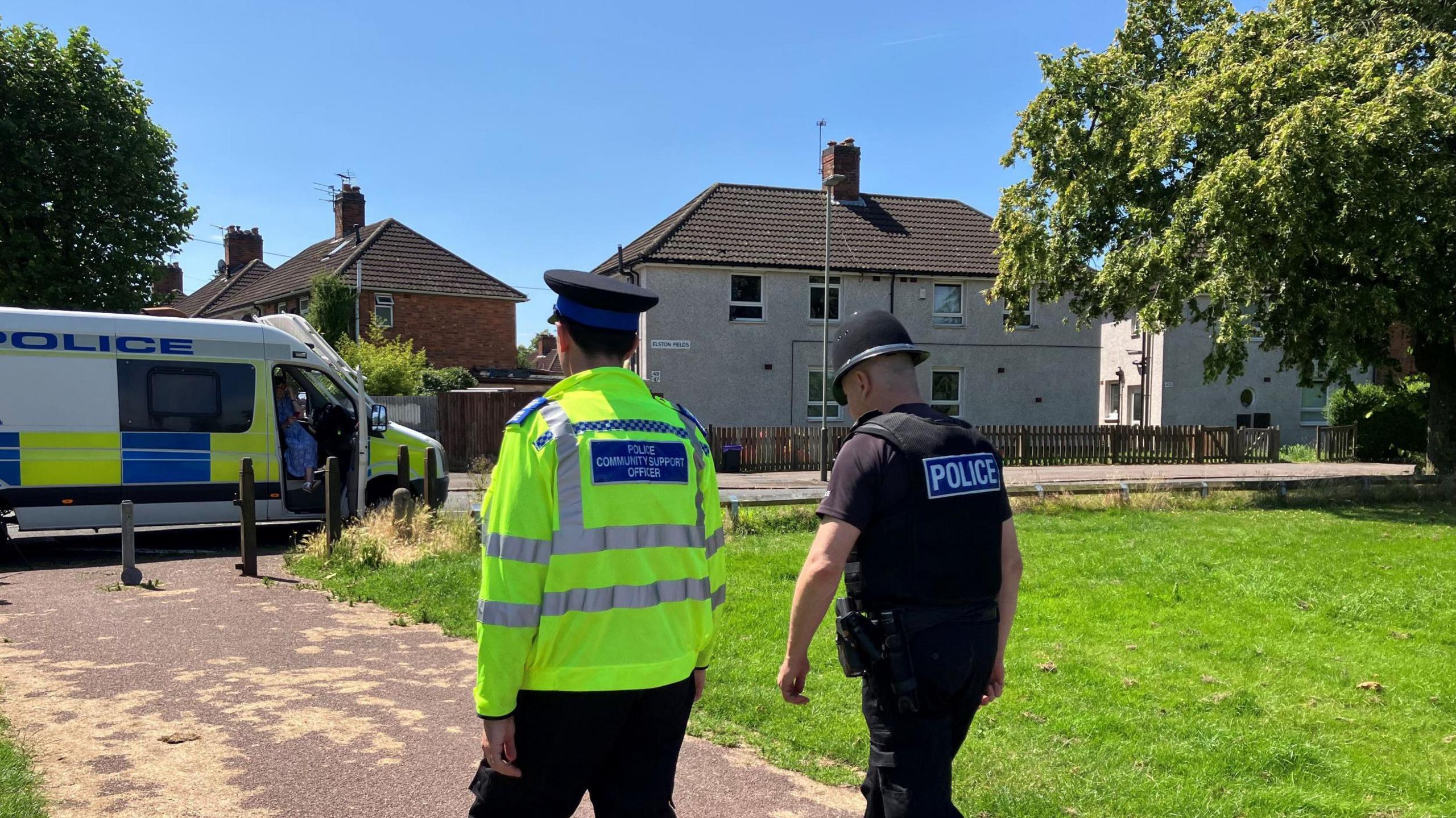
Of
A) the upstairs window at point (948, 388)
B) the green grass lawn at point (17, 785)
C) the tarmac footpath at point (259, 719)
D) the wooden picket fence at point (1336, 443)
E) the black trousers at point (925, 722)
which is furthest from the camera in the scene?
the upstairs window at point (948, 388)

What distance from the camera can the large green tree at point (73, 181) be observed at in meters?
21.6

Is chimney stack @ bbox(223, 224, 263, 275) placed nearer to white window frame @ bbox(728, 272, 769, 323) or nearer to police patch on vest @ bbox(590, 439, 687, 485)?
white window frame @ bbox(728, 272, 769, 323)

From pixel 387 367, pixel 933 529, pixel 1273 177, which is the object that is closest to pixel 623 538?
pixel 933 529

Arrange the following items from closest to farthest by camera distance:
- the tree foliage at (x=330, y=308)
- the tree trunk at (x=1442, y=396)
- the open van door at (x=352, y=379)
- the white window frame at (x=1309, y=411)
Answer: the open van door at (x=352, y=379) < the tree trunk at (x=1442, y=396) < the tree foliage at (x=330, y=308) < the white window frame at (x=1309, y=411)

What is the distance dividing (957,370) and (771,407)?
20.6 feet

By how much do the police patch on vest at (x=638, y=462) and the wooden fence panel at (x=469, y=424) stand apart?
22564 millimetres

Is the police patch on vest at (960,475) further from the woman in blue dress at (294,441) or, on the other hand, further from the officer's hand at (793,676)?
the woman in blue dress at (294,441)

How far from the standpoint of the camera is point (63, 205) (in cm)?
2252

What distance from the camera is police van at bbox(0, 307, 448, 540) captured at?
10359 millimetres

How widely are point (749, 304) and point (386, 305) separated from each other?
1358cm

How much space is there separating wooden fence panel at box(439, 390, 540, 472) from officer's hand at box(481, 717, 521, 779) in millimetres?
22720

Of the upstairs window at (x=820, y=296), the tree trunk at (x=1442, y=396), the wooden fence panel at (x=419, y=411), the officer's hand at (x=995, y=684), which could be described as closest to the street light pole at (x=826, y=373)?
the upstairs window at (x=820, y=296)

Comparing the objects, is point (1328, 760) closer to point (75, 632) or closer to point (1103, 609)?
point (1103, 609)

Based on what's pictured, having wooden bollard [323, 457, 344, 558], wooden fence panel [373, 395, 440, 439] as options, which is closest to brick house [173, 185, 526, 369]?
wooden fence panel [373, 395, 440, 439]
